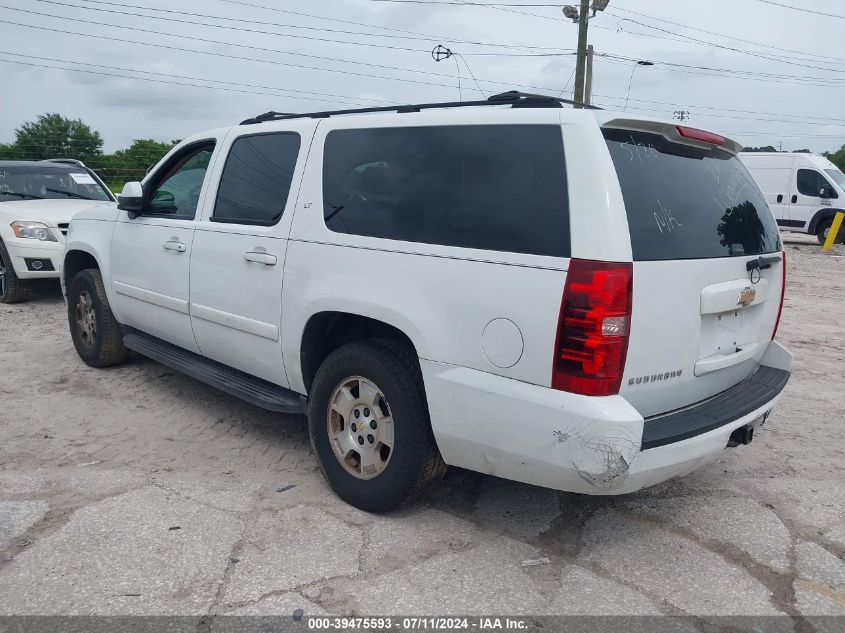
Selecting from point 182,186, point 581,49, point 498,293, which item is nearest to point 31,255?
point 182,186

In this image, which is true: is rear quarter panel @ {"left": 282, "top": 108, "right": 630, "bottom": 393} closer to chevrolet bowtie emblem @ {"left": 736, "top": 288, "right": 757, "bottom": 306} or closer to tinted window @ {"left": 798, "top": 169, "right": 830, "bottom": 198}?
chevrolet bowtie emblem @ {"left": 736, "top": 288, "right": 757, "bottom": 306}

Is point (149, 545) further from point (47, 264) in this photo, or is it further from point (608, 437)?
point (47, 264)

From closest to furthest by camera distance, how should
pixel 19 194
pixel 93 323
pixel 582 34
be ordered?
pixel 93 323, pixel 19 194, pixel 582 34

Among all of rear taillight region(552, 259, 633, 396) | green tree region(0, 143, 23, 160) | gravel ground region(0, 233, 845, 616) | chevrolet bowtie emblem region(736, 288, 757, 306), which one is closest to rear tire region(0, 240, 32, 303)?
gravel ground region(0, 233, 845, 616)

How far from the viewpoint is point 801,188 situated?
1812 centimetres

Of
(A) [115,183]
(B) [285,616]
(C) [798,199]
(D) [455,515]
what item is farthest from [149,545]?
(A) [115,183]

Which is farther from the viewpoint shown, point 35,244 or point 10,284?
point 10,284

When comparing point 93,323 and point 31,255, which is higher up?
point 31,255

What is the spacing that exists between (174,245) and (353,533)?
229cm

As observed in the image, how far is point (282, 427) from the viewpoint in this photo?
14.8ft

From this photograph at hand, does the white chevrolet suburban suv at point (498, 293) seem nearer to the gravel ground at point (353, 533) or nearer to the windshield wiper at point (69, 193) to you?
the gravel ground at point (353, 533)

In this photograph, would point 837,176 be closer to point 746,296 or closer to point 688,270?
point 746,296

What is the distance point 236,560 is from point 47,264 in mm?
6500

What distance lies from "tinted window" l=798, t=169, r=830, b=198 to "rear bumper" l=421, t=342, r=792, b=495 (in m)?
17.6
